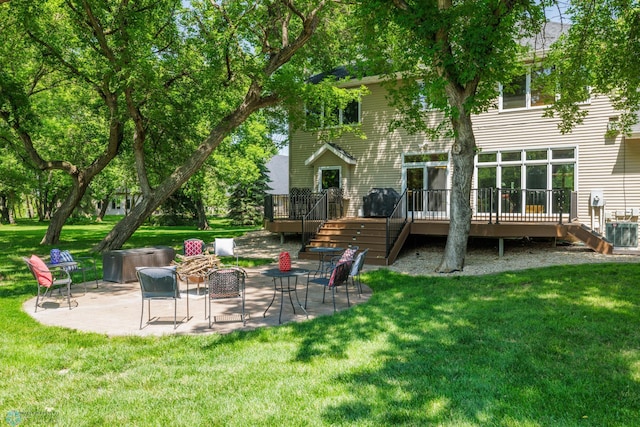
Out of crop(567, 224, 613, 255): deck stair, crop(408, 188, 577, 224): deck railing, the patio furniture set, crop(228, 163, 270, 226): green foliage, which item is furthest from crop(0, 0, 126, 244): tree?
crop(567, 224, 613, 255): deck stair

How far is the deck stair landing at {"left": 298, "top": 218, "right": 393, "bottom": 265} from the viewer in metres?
12.2

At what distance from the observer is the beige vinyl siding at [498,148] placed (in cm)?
1346

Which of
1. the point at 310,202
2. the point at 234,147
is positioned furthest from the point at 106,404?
the point at 234,147

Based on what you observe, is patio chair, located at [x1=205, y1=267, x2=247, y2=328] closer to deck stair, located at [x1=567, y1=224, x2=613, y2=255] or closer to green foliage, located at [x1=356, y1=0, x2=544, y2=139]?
green foliage, located at [x1=356, y1=0, x2=544, y2=139]

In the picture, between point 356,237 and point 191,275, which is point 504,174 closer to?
point 356,237

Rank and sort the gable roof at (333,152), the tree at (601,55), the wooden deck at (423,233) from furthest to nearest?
the gable roof at (333,152)
the wooden deck at (423,233)
the tree at (601,55)

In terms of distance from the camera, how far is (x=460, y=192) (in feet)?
33.9

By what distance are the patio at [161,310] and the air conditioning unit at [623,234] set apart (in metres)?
8.09

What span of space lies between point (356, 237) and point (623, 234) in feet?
24.4

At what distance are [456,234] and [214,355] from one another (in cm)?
733

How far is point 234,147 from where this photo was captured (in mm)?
27234

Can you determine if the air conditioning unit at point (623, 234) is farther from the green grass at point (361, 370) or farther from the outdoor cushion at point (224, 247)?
the outdoor cushion at point (224, 247)

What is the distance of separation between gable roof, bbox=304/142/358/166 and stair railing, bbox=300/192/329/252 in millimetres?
2694
